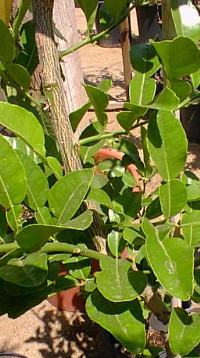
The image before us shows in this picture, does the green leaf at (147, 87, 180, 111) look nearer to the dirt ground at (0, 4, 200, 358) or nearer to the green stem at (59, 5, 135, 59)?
the green stem at (59, 5, 135, 59)

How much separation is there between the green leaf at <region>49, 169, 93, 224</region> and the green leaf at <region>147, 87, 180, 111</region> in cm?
9

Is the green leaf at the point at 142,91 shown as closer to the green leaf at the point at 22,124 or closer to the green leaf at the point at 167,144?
the green leaf at the point at 167,144

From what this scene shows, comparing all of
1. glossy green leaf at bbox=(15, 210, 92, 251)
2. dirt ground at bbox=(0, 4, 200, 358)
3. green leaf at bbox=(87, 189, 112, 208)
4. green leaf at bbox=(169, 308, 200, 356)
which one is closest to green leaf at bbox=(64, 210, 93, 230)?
glossy green leaf at bbox=(15, 210, 92, 251)

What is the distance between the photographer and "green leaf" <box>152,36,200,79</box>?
1.61ft

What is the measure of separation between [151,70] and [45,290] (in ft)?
0.88

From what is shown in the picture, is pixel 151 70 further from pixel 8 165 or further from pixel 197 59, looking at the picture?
pixel 8 165

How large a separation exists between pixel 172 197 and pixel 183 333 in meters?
0.17

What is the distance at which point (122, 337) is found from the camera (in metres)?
0.55

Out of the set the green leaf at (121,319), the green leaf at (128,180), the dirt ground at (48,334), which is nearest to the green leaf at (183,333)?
the green leaf at (121,319)

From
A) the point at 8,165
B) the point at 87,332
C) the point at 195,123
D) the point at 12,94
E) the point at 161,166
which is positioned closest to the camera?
the point at 8,165

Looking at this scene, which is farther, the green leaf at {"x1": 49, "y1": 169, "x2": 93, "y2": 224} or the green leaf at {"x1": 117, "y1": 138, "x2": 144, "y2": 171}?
the green leaf at {"x1": 117, "y1": 138, "x2": 144, "y2": 171}

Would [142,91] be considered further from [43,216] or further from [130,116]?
[43,216]

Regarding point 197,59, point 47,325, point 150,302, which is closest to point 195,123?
point 47,325

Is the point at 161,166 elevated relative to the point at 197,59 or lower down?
lower down
